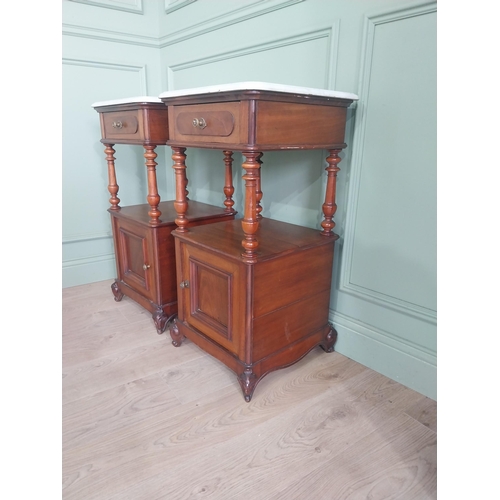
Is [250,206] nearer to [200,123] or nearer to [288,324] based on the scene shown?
[200,123]

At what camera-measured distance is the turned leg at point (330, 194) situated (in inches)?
48.6

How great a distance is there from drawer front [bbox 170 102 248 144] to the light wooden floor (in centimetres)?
78

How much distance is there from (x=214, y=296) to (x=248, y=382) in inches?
11.4

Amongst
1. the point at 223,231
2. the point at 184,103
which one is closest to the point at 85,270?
the point at 223,231

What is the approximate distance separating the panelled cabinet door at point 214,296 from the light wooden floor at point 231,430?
6.2 inches

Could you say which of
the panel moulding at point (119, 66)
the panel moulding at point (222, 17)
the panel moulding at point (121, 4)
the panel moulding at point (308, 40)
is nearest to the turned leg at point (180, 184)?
the panel moulding at point (308, 40)

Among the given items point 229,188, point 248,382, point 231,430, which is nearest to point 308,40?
point 229,188

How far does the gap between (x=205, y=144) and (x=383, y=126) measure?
1.80ft

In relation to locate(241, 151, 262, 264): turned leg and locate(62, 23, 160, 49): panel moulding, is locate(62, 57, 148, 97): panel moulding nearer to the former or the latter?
locate(62, 23, 160, 49): panel moulding

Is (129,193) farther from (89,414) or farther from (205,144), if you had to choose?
(89,414)

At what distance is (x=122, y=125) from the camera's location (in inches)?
59.4
